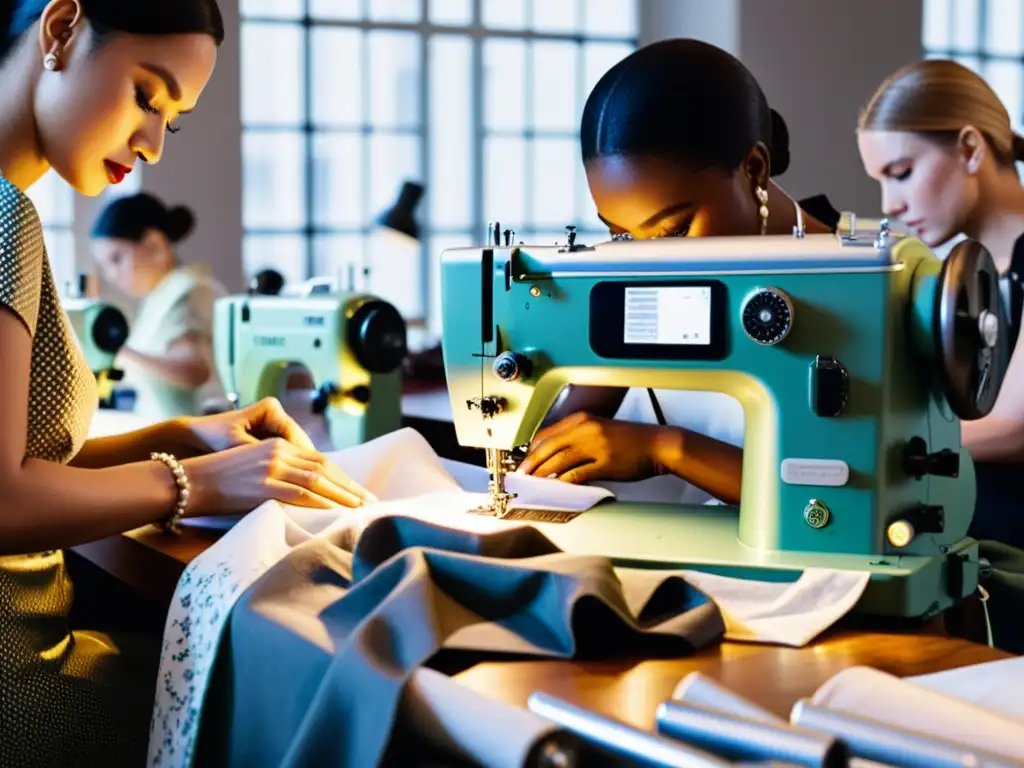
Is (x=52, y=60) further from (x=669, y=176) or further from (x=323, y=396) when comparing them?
(x=323, y=396)

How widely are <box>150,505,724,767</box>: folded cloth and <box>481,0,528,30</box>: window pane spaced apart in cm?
696

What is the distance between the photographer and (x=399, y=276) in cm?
778

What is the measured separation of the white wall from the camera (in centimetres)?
729

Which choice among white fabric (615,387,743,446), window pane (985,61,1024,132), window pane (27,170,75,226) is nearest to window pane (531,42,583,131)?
window pane (27,170,75,226)

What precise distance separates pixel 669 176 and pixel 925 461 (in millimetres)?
567

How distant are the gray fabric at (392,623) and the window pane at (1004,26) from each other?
28.4ft

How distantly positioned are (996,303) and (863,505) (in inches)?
11.3

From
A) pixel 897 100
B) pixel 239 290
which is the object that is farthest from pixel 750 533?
pixel 239 290

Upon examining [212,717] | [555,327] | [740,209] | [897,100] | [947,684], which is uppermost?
[897,100]

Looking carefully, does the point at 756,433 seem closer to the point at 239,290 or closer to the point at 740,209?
the point at 740,209

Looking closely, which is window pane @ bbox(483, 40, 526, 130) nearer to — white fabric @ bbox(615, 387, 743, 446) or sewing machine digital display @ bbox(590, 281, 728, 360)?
white fabric @ bbox(615, 387, 743, 446)

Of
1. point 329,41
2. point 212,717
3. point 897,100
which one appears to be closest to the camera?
point 212,717

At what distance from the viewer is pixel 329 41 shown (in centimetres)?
761

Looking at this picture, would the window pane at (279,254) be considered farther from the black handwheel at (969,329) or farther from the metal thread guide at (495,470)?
the black handwheel at (969,329)
